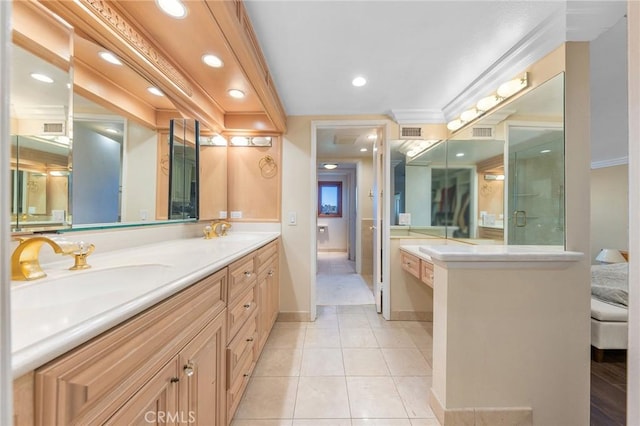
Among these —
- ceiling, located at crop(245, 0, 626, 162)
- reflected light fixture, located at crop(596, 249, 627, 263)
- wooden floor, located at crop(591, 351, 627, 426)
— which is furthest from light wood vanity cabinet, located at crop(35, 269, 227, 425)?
reflected light fixture, located at crop(596, 249, 627, 263)

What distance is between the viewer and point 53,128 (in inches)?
37.9

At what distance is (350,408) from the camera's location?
1.46 m

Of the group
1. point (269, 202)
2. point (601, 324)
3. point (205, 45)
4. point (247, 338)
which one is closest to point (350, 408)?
point (247, 338)

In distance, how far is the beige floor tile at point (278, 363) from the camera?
1759mm

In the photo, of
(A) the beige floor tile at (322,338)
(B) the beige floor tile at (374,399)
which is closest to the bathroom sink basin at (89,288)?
(B) the beige floor tile at (374,399)

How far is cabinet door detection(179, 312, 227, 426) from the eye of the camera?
2.83ft

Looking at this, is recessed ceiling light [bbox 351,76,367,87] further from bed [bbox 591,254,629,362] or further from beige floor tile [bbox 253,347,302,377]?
bed [bbox 591,254,629,362]

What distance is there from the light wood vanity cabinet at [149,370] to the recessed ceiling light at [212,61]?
4.23 feet

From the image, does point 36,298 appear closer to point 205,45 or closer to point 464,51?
point 205,45

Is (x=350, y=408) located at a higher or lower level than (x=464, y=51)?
lower

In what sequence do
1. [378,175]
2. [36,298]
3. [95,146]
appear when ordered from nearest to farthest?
[36,298], [95,146], [378,175]

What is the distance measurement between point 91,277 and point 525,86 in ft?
8.73

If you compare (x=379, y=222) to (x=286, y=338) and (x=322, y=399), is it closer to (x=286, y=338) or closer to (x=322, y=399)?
(x=286, y=338)

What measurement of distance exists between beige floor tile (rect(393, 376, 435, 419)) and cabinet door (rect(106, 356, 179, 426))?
1.26 m
